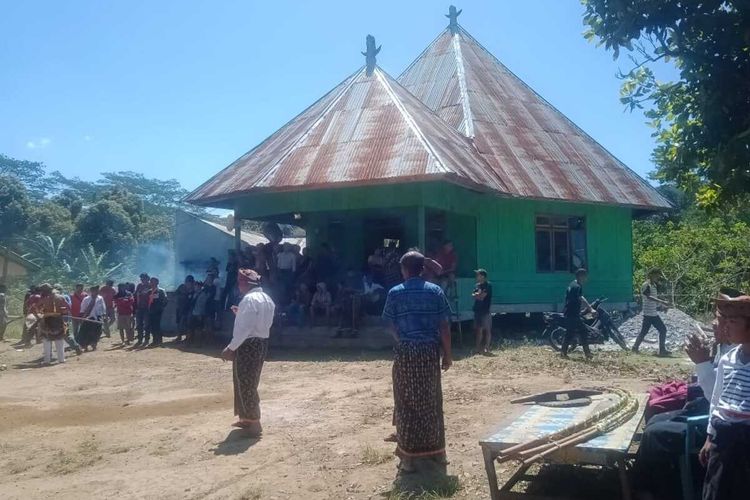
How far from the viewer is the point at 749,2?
5.37 meters

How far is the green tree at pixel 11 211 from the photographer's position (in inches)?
1441

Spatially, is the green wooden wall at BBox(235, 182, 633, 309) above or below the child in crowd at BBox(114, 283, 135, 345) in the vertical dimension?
above

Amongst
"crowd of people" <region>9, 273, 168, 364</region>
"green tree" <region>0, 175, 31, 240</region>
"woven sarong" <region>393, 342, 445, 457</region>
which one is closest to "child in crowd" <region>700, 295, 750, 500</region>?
"woven sarong" <region>393, 342, 445, 457</region>

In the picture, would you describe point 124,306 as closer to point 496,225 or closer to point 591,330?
point 496,225

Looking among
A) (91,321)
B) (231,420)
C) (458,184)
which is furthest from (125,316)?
(231,420)

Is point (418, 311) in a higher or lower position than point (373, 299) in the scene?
higher

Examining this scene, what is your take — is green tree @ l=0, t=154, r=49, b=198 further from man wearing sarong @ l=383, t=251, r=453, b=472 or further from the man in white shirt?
man wearing sarong @ l=383, t=251, r=453, b=472

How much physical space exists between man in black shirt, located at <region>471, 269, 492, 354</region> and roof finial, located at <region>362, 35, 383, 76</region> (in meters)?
7.63

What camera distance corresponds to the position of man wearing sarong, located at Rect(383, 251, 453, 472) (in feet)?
18.1

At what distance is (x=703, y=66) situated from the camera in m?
5.74

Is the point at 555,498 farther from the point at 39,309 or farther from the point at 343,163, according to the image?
the point at 39,309

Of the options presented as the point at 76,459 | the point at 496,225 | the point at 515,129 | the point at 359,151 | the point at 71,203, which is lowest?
the point at 76,459

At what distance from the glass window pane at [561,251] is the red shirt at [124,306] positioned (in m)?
10.4

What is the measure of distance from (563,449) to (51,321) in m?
11.8
